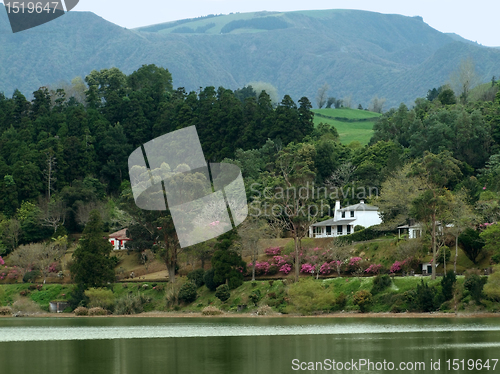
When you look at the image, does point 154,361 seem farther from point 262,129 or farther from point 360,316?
point 262,129

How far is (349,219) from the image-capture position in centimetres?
A: 7400

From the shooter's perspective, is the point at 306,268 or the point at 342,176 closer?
the point at 306,268

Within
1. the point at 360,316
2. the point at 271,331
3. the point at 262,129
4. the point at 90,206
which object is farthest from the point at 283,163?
the point at 271,331

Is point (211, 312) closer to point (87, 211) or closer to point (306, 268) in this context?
point (306, 268)

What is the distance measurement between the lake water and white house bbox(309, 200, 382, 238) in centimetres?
3289

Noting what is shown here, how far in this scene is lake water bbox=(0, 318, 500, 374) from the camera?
22.3 m

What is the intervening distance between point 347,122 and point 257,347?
142 metres

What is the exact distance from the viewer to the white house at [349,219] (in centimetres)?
7362

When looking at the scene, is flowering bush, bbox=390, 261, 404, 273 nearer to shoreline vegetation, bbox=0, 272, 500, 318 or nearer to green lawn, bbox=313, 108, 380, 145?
shoreline vegetation, bbox=0, 272, 500, 318

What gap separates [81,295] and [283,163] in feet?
109

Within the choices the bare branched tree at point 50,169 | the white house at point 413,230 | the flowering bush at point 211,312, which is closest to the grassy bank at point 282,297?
the flowering bush at point 211,312

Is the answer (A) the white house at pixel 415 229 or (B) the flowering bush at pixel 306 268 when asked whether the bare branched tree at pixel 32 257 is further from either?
(A) the white house at pixel 415 229

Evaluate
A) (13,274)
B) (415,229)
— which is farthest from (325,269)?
(13,274)

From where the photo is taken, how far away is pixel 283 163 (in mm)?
86438
